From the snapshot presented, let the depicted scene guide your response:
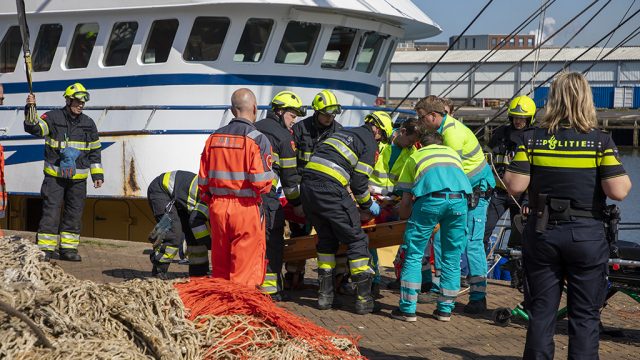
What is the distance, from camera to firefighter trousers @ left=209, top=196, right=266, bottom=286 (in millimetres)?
6691

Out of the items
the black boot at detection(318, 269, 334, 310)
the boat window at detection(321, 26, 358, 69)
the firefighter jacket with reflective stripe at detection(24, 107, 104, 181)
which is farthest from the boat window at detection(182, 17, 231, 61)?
the black boot at detection(318, 269, 334, 310)

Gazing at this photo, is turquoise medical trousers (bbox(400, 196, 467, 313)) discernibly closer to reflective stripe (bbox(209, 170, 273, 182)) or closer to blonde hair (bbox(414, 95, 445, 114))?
blonde hair (bbox(414, 95, 445, 114))

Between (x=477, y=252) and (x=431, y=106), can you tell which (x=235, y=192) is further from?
(x=477, y=252)

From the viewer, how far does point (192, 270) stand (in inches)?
312

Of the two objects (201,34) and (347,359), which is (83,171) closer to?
(201,34)

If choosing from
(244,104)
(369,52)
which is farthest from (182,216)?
(369,52)

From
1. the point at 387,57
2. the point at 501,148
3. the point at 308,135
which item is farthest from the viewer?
the point at 387,57

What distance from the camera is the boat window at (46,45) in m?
13.5

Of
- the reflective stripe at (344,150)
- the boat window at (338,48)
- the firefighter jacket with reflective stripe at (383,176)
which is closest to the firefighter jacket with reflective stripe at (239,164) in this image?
the reflective stripe at (344,150)

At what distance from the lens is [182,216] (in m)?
7.93

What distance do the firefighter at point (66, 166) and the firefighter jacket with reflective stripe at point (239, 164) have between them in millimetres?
3731

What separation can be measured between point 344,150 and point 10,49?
811cm

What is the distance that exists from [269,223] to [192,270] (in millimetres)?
777

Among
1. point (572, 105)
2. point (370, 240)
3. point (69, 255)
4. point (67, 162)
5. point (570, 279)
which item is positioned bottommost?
point (69, 255)
